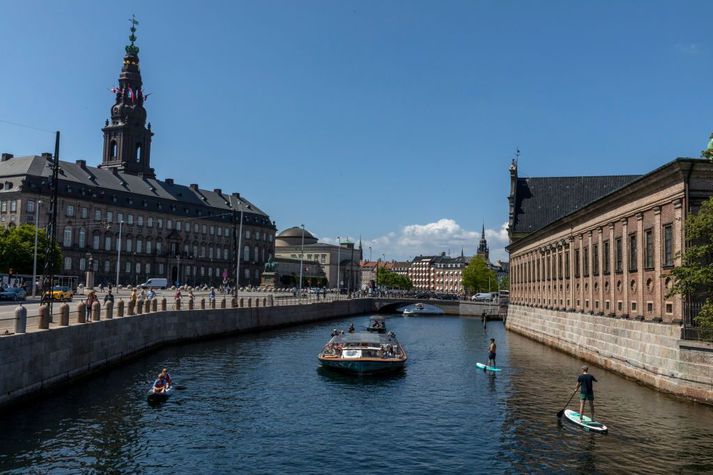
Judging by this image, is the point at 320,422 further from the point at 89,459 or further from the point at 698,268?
the point at 698,268

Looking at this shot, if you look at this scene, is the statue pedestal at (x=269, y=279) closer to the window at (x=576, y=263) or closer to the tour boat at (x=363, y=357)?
the window at (x=576, y=263)

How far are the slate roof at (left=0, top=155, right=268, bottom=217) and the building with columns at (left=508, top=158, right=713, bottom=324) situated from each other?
99.3 meters

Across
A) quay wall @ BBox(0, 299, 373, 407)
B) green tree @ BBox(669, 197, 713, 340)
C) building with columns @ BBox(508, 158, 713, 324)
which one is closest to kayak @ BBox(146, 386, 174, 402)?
quay wall @ BBox(0, 299, 373, 407)

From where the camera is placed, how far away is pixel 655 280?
37.8 meters

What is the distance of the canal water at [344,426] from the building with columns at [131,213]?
298 feet

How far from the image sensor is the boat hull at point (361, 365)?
42.5 m

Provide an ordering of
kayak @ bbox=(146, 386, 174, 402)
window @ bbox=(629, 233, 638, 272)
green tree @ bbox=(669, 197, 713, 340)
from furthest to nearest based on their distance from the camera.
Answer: window @ bbox=(629, 233, 638, 272) < kayak @ bbox=(146, 386, 174, 402) < green tree @ bbox=(669, 197, 713, 340)

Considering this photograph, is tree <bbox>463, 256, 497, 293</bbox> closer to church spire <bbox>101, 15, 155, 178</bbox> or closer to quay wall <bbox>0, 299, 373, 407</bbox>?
church spire <bbox>101, 15, 155, 178</bbox>

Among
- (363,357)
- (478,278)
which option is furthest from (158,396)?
(478,278)

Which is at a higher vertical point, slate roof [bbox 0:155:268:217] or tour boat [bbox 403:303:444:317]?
slate roof [bbox 0:155:268:217]

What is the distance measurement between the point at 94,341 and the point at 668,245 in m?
33.8

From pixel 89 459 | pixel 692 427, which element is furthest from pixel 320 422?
pixel 692 427

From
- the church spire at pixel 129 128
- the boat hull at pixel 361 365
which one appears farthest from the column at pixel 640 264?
the church spire at pixel 129 128

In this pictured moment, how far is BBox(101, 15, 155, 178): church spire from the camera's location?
166m
